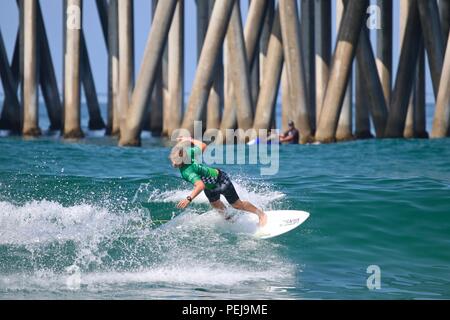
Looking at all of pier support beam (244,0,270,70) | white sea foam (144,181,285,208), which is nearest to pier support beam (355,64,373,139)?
pier support beam (244,0,270,70)

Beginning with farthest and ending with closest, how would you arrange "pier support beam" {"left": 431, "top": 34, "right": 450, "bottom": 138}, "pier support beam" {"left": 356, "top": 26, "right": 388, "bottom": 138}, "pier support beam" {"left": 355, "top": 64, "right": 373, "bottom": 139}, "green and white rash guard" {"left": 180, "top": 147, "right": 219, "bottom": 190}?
"pier support beam" {"left": 355, "top": 64, "right": 373, "bottom": 139}
"pier support beam" {"left": 356, "top": 26, "right": 388, "bottom": 138}
"pier support beam" {"left": 431, "top": 34, "right": 450, "bottom": 138}
"green and white rash guard" {"left": 180, "top": 147, "right": 219, "bottom": 190}

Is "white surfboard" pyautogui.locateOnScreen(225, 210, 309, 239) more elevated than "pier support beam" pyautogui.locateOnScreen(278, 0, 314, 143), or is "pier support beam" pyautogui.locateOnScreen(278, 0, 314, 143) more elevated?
"pier support beam" pyautogui.locateOnScreen(278, 0, 314, 143)

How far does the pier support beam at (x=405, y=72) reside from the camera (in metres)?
31.2

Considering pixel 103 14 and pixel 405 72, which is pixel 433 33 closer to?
pixel 405 72

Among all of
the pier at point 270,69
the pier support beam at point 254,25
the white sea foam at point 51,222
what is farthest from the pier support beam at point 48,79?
the white sea foam at point 51,222

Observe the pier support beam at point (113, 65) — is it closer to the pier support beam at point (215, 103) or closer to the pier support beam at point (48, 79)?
the pier support beam at point (48, 79)

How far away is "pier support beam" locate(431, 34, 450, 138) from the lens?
2934 cm

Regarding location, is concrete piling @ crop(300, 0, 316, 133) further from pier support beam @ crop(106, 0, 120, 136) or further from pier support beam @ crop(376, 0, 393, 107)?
pier support beam @ crop(106, 0, 120, 136)

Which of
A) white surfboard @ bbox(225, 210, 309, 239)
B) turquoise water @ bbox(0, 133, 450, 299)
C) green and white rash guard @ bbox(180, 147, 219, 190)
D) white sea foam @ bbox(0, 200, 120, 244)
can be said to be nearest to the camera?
turquoise water @ bbox(0, 133, 450, 299)

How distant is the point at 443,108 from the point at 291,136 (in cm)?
413

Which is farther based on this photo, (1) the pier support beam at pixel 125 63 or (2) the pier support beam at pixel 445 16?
(2) the pier support beam at pixel 445 16

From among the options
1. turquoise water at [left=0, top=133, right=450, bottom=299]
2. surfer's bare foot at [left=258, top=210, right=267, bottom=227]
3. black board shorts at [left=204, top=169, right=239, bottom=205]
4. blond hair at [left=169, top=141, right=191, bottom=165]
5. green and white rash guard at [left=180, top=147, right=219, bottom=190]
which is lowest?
turquoise water at [left=0, top=133, right=450, bottom=299]

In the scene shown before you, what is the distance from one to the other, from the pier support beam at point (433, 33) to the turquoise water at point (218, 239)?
285 inches

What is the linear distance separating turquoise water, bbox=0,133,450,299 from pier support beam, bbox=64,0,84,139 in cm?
1209
